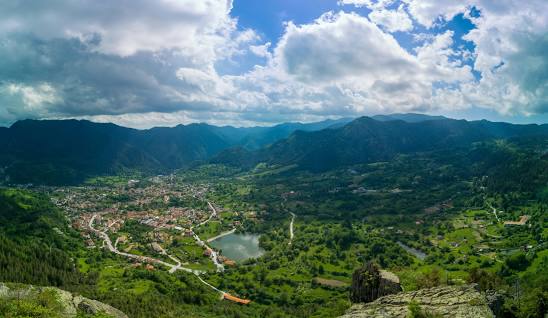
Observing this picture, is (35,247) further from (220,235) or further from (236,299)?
(220,235)

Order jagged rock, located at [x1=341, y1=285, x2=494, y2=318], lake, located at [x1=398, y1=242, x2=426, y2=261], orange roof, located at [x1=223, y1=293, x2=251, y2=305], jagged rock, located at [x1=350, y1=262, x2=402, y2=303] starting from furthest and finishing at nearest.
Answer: lake, located at [x1=398, y1=242, x2=426, y2=261], orange roof, located at [x1=223, y1=293, x2=251, y2=305], jagged rock, located at [x1=350, y1=262, x2=402, y2=303], jagged rock, located at [x1=341, y1=285, x2=494, y2=318]

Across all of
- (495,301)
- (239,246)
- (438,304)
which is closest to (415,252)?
(239,246)

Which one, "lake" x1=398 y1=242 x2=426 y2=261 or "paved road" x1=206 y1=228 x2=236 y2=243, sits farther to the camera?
"paved road" x1=206 y1=228 x2=236 y2=243

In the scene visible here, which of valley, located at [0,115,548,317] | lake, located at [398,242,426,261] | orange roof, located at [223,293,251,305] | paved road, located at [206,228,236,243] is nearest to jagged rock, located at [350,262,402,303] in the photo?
valley, located at [0,115,548,317]

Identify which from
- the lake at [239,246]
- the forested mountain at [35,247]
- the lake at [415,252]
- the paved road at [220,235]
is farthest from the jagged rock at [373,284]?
the paved road at [220,235]

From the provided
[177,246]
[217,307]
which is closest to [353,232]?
[177,246]

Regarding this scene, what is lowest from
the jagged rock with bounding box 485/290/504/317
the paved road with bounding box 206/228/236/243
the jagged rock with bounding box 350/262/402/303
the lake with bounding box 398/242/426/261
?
the paved road with bounding box 206/228/236/243

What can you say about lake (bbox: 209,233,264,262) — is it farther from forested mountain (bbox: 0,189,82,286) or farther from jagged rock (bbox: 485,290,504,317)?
jagged rock (bbox: 485,290,504,317)
